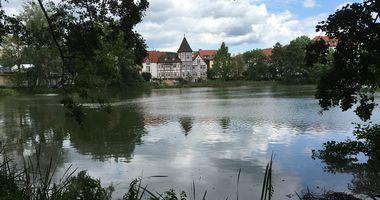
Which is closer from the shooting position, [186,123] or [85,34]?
[85,34]

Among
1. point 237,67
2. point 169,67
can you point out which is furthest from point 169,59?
point 237,67

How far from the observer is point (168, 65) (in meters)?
128

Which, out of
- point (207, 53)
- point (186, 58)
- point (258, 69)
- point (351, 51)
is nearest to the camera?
point (351, 51)

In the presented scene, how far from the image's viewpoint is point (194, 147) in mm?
16359

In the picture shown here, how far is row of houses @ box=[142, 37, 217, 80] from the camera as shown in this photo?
12581 centimetres

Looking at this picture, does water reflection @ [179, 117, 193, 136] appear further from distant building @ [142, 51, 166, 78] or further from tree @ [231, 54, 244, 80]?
distant building @ [142, 51, 166, 78]

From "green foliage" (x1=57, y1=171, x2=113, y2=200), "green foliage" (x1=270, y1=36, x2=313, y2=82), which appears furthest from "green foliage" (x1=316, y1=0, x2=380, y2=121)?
"green foliage" (x1=270, y1=36, x2=313, y2=82)

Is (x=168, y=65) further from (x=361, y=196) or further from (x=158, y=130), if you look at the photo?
(x=361, y=196)

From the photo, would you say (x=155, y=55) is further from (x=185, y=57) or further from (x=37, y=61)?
(x=37, y=61)

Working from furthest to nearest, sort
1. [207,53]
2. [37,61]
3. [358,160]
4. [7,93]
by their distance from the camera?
[207,53]
[37,61]
[7,93]
[358,160]

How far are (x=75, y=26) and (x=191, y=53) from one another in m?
118

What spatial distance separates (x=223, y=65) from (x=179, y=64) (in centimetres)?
1742

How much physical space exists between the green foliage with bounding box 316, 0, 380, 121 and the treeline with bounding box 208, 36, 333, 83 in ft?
222

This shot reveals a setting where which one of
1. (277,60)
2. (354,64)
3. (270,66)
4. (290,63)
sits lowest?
(354,64)
